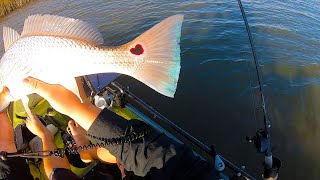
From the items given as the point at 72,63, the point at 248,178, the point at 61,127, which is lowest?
the point at 61,127

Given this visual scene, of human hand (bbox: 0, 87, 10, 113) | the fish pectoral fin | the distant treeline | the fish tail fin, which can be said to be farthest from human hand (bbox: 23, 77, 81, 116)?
the distant treeline

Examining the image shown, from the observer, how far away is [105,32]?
881 centimetres

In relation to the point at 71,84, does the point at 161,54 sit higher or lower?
higher

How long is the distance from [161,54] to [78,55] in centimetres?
59

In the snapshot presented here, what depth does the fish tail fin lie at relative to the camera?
1.58m

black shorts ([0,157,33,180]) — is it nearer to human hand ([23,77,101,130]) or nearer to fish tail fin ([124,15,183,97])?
human hand ([23,77,101,130])

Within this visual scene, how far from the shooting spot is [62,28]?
1973 mm

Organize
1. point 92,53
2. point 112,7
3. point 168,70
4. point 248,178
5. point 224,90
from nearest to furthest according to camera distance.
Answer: point 168,70, point 92,53, point 248,178, point 224,90, point 112,7

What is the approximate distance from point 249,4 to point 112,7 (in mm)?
4611

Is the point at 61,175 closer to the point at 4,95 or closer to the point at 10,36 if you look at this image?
the point at 4,95

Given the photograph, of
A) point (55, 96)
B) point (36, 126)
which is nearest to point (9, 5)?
point (36, 126)

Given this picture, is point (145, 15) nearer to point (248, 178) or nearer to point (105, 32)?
point (105, 32)

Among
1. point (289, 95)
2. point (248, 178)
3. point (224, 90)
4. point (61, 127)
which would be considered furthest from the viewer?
point (224, 90)

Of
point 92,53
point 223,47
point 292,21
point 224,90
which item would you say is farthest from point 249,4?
point 92,53
